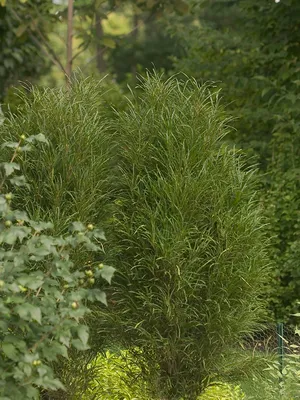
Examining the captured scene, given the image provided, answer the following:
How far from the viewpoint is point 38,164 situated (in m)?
5.97

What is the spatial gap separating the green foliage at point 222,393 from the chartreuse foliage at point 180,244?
57 cm

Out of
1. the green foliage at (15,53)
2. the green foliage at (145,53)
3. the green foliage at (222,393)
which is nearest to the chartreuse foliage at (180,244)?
the green foliage at (222,393)

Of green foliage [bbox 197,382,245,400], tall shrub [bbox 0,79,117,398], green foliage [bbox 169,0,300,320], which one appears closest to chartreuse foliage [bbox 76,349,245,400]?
green foliage [bbox 197,382,245,400]

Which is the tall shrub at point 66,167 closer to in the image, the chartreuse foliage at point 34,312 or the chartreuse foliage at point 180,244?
the chartreuse foliage at point 180,244

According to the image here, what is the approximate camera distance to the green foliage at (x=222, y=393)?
267 inches

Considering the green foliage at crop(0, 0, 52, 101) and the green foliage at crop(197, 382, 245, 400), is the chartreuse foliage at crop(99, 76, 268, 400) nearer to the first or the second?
the green foliage at crop(197, 382, 245, 400)

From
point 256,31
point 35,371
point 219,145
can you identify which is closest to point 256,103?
point 256,31

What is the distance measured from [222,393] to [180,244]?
186 centimetres

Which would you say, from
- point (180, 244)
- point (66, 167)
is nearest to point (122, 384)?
point (180, 244)

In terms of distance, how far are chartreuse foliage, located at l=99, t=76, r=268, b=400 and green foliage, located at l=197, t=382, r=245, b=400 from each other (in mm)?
566

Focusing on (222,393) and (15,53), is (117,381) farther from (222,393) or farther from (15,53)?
(15,53)

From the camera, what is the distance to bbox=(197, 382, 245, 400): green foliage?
22.2ft

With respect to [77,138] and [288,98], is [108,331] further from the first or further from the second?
[288,98]

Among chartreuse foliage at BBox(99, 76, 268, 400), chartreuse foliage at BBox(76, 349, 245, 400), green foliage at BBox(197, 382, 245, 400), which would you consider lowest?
green foliage at BBox(197, 382, 245, 400)
